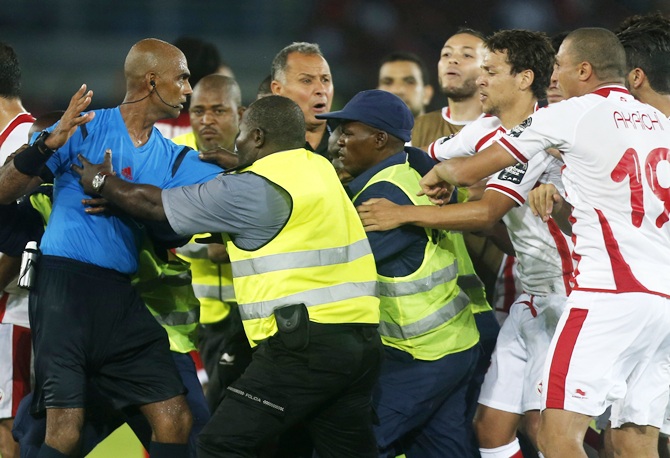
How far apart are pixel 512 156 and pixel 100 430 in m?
2.24

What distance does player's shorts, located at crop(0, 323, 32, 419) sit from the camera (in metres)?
5.33

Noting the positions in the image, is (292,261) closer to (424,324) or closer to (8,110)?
(424,324)

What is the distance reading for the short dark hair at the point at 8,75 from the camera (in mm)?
5633

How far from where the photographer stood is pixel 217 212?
4.07 metres

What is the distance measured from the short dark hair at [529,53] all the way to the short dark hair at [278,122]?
143 cm

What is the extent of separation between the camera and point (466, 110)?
6648 mm

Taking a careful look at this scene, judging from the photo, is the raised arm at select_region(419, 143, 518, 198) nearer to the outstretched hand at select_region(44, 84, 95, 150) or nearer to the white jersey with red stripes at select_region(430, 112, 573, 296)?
the white jersey with red stripes at select_region(430, 112, 573, 296)

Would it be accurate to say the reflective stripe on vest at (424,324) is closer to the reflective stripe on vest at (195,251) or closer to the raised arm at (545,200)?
the raised arm at (545,200)

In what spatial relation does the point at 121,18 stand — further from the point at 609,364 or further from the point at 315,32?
the point at 609,364

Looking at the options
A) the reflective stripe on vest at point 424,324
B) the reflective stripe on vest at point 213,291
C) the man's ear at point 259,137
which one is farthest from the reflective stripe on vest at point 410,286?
the reflective stripe on vest at point 213,291

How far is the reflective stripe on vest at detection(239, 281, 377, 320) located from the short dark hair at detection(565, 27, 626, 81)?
4.47 ft

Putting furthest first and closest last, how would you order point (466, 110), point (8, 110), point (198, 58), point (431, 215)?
point (198, 58)
point (466, 110)
point (8, 110)
point (431, 215)

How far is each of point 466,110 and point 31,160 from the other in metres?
3.21

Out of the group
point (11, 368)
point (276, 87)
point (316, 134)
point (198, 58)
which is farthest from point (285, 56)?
point (198, 58)
